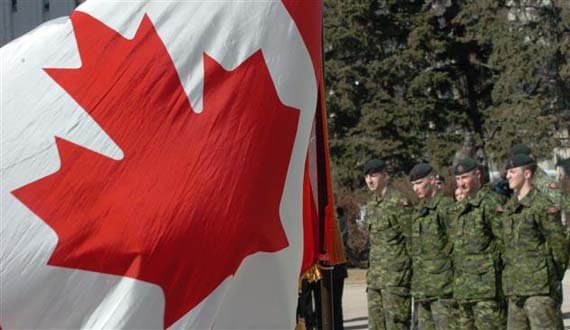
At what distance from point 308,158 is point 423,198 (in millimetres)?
3071

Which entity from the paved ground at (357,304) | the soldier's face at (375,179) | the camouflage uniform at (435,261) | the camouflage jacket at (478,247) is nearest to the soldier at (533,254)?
the camouflage jacket at (478,247)

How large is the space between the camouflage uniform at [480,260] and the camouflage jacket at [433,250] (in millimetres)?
268

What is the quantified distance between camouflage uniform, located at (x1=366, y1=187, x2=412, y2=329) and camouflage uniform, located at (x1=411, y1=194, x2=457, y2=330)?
0.32 meters

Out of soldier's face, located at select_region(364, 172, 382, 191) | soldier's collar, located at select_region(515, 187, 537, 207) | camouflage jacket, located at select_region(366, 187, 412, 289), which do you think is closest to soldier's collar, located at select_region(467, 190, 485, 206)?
soldier's collar, located at select_region(515, 187, 537, 207)

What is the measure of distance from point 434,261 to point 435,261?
0.01m

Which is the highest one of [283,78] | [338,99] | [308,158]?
[338,99]

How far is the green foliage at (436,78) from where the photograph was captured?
28.1 m

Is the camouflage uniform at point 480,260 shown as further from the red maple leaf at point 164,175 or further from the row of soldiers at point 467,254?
the red maple leaf at point 164,175

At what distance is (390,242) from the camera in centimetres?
848

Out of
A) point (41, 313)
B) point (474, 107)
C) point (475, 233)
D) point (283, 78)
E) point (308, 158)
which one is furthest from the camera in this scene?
point (474, 107)

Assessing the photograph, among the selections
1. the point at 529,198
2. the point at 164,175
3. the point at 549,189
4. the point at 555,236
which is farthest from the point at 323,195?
the point at 549,189

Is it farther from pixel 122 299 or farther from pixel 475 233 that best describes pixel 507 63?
pixel 122 299

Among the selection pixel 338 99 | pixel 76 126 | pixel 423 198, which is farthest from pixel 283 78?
pixel 338 99

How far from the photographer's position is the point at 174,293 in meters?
4.29
